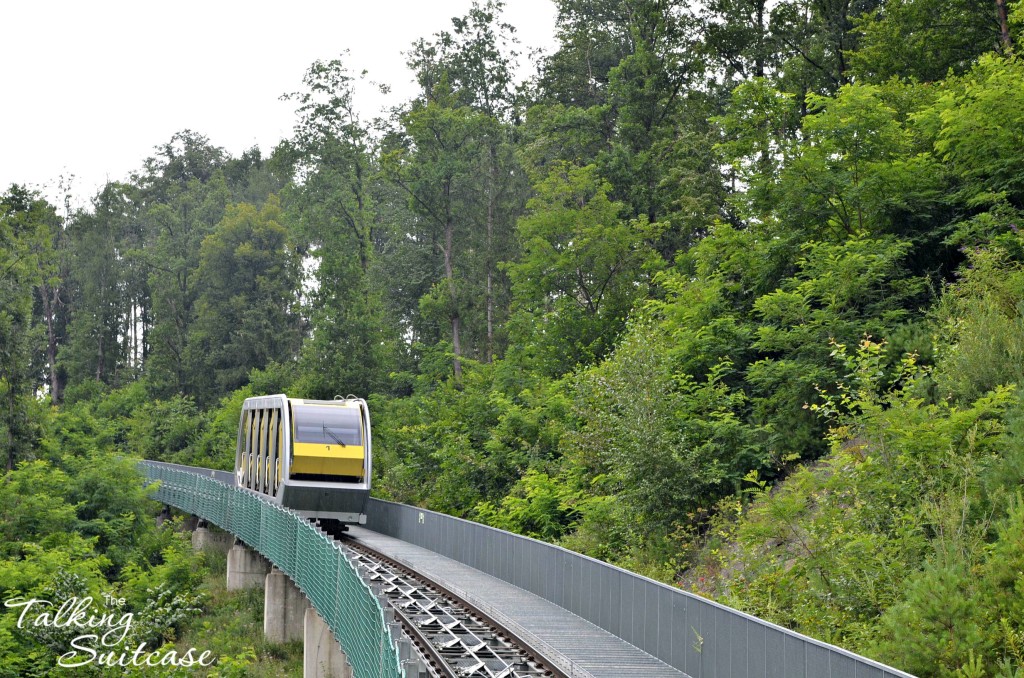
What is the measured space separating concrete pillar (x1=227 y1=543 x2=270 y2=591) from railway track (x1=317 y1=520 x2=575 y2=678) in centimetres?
1145

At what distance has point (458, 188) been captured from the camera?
6025 centimetres

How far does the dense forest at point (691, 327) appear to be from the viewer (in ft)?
52.9

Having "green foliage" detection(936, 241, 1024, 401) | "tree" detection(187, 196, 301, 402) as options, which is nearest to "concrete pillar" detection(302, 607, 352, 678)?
"green foliage" detection(936, 241, 1024, 401)

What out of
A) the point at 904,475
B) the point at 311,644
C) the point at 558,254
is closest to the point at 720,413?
the point at 904,475

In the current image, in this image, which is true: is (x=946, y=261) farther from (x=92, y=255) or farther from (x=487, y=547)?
(x=92, y=255)

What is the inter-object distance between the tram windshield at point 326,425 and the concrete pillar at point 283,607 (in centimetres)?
452

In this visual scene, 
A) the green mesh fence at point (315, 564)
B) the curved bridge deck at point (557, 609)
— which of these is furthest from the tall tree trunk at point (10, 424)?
the curved bridge deck at point (557, 609)

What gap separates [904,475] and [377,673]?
8.48 m

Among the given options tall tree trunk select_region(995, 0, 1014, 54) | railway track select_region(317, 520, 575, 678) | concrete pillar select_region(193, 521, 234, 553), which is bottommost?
concrete pillar select_region(193, 521, 234, 553)

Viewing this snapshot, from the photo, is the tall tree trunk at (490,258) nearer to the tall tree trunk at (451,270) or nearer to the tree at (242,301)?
the tall tree trunk at (451,270)

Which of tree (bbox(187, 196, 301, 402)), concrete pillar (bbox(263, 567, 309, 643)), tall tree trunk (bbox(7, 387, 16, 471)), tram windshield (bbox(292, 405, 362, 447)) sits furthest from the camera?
tree (bbox(187, 196, 301, 402))

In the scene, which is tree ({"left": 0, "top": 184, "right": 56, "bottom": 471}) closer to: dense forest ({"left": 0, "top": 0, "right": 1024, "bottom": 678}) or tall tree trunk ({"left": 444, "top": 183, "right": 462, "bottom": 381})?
dense forest ({"left": 0, "top": 0, "right": 1024, "bottom": 678})

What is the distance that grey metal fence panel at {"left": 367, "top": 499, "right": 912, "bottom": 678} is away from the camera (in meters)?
11.8

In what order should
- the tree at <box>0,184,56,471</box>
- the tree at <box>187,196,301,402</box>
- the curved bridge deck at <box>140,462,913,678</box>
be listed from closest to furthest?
1. the curved bridge deck at <box>140,462,913,678</box>
2. the tree at <box>0,184,56,471</box>
3. the tree at <box>187,196,301,402</box>
